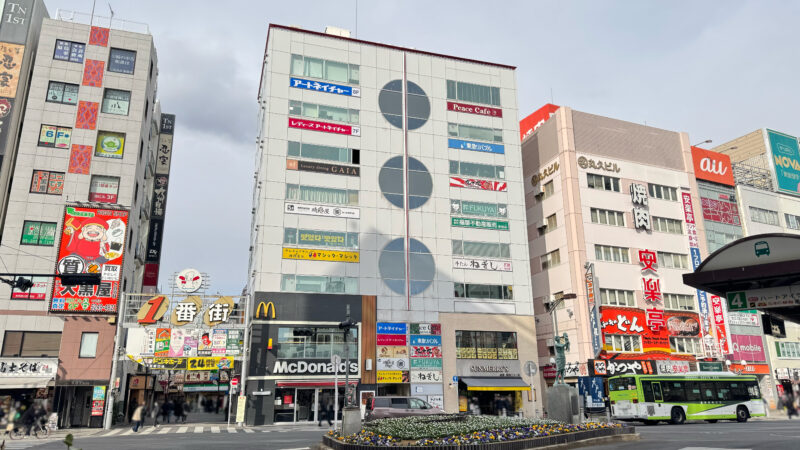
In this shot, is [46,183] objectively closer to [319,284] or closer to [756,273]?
[319,284]

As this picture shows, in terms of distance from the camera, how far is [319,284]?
149 ft

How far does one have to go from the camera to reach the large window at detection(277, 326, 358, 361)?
4300 cm

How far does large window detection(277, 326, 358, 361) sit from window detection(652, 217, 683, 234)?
32946mm

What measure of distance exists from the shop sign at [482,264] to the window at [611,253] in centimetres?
925

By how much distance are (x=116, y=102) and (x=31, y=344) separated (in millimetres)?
19807

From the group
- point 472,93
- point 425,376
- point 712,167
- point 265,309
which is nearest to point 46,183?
point 265,309

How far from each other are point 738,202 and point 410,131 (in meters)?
38.7

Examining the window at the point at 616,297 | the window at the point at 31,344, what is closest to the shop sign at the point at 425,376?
the window at the point at 616,297

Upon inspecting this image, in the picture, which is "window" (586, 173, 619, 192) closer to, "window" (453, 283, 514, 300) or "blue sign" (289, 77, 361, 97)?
"window" (453, 283, 514, 300)

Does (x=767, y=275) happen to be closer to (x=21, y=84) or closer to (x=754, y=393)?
(x=754, y=393)

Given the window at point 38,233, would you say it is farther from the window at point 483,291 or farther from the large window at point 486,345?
the large window at point 486,345

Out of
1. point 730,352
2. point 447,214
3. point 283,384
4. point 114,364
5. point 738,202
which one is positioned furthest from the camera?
point 738,202

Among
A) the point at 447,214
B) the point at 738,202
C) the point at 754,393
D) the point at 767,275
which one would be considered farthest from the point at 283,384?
the point at 738,202

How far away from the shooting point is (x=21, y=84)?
45312 millimetres
